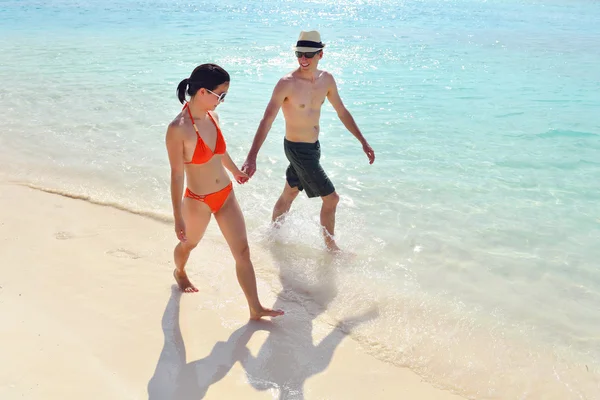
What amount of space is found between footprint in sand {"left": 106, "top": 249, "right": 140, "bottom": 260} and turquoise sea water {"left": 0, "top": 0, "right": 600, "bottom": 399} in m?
0.92

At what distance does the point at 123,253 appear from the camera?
4.67 m

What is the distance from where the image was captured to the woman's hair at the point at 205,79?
3295 millimetres

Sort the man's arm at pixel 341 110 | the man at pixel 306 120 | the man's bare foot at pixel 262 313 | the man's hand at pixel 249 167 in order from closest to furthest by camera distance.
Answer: the man's bare foot at pixel 262 313
the man's hand at pixel 249 167
the man at pixel 306 120
the man's arm at pixel 341 110

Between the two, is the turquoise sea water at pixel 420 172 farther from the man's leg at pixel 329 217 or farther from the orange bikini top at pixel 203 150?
the orange bikini top at pixel 203 150

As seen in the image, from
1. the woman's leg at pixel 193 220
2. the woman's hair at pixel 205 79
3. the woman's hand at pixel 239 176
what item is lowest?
the woman's leg at pixel 193 220

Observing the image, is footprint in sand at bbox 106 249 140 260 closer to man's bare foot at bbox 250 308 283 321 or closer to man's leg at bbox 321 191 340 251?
man's bare foot at bbox 250 308 283 321

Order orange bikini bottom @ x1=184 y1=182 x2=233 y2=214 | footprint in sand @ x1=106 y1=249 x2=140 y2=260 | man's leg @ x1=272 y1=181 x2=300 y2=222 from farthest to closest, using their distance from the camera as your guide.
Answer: man's leg @ x1=272 y1=181 x2=300 y2=222, footprint in sand @ x1=106 y1=249 x2=140 y2=260, orange bikini bottom @ x1=184 y1=182 x2=233 y2=214

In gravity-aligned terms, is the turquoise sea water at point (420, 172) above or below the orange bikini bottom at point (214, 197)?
below

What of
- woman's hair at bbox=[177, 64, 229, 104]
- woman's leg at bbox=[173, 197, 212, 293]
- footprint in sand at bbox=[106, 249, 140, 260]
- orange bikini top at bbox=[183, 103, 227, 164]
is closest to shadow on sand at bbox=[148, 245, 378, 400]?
woman's leg at bbox=[173, 197, 212, 293]

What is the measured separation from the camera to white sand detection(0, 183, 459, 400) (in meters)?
3.17

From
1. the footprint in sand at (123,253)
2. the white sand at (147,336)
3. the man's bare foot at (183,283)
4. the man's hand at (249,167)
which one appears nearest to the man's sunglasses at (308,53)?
the man's hand at (249,167)

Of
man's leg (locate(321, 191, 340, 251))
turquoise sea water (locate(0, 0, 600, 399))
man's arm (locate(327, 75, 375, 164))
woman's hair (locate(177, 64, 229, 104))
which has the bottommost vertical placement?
turquoise sea water (locate(0, 0, 600, 399))

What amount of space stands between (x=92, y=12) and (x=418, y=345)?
26824 mm

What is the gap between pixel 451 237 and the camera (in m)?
5.38
